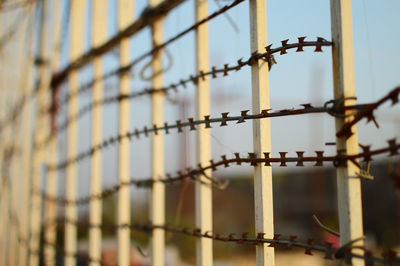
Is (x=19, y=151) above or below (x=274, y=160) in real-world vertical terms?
above

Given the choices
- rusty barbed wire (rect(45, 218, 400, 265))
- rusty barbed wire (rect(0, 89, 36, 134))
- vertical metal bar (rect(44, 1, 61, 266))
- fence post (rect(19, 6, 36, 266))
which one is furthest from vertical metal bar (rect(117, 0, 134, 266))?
rusty barbed wire (rect(0, 89, 36, 134))

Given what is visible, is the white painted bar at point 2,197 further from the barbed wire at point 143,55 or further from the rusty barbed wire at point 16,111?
the barbed wire at point 143,55

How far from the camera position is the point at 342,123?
3.86ft

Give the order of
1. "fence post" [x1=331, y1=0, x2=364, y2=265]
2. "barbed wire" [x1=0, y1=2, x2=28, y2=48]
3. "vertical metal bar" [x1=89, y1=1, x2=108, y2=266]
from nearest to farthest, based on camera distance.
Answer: "fence post" [x1=331, y1=0, x2=364, y2=265]
"vertical metal bar" [x1=89, y1=1, x2=108, y2=266]
"barbed wire" [x1=0, y1=2, x2=28, y2=48]

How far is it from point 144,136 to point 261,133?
35.7 inches

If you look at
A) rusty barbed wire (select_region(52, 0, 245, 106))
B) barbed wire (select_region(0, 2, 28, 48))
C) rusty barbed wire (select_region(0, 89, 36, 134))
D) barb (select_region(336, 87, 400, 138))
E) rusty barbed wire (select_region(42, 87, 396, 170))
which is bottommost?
barb (select_region(336, 87, 400, 138))

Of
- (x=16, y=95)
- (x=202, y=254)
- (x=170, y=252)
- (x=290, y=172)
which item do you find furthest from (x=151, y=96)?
(x=290, y=172)

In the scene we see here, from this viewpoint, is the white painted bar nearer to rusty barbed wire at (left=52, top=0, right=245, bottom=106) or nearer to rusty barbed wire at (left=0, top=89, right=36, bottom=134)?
rusty barbed wire at (left=0, top=89, right=36, bottom=134)

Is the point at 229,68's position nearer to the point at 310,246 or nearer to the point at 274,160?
the point at 274,160

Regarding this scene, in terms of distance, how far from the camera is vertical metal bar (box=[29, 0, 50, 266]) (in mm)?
3871

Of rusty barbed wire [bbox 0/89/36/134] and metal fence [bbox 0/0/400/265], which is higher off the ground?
rusty barbed wire [bbox 0/89/36/134]

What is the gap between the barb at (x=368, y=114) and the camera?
1.02 m

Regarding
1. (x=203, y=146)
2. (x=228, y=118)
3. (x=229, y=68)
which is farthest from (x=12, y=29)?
(x=228, y=118)

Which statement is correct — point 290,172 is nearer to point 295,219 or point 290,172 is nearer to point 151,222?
point 295,219
